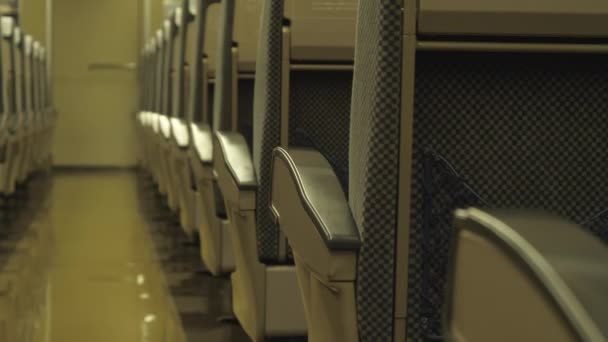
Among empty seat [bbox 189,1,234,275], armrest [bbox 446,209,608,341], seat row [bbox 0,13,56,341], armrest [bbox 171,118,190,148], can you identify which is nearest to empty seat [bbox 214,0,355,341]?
empty seat [bbox 189,1,234,275]

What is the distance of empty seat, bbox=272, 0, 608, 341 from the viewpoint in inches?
56.0

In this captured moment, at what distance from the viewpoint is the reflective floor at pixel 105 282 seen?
10.3 feet

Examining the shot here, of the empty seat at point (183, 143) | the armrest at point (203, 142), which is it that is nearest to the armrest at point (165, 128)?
the empty seat at point (183, 143)

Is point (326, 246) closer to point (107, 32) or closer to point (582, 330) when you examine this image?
point (582, 330)

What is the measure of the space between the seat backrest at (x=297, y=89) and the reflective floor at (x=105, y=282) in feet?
2.18

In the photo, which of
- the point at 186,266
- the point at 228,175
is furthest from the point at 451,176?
the point at 186,266

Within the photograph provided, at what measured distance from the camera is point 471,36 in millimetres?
1477

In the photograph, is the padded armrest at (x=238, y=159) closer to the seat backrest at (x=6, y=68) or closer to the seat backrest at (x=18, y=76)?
the seat backrest at (x=6, y=68)

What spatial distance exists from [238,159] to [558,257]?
1.76 metres

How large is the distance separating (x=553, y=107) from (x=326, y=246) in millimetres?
445

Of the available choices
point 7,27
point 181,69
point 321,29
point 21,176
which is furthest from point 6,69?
point 321,29

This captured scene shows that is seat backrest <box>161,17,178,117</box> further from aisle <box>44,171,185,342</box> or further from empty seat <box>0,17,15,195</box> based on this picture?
empty seat <box>0,17,15,195</box>

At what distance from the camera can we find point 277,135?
7.79 ft

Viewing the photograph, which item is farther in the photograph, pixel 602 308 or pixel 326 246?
pixel 326 246
